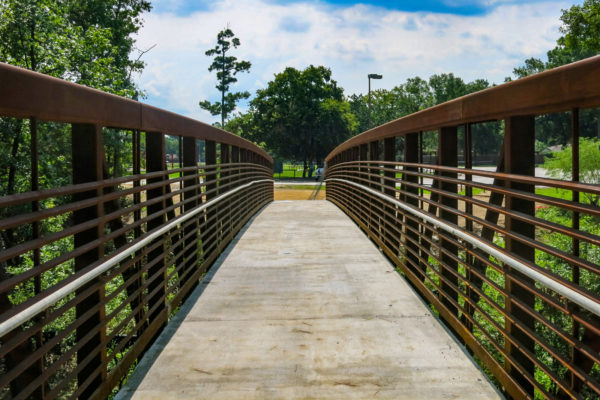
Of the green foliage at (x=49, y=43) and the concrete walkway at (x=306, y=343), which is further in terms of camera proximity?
the green foliage at (x=49, y=43)

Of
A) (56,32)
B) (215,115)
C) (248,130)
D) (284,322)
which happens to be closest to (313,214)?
(284,322)

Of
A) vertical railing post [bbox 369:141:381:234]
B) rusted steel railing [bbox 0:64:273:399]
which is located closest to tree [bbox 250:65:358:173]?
vertical railing post [bbox 369:141:381:234]

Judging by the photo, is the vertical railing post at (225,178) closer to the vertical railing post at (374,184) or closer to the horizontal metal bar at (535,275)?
the vertical railing post at (374,184)

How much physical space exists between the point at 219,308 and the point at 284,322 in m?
0.68

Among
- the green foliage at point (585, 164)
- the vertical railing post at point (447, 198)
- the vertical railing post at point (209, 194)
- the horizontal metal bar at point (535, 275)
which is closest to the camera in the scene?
the horizontal metal bar at point (535, 275)

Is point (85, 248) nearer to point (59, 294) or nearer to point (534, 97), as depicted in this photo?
point (59, 294)

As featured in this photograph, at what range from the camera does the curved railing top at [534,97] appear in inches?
85.0

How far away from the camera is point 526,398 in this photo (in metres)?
2.63

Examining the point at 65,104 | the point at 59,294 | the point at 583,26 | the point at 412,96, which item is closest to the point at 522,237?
the point at 59,294

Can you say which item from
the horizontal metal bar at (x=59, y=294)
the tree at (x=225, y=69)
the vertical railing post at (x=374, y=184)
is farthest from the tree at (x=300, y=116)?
the horizontal metal bar at (x=59, y=294)

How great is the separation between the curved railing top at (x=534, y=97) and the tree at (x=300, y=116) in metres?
47.0

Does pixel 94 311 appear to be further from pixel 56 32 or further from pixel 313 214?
pixel 56 32

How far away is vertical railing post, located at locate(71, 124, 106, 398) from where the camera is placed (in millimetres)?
2834

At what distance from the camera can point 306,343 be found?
3.69m
